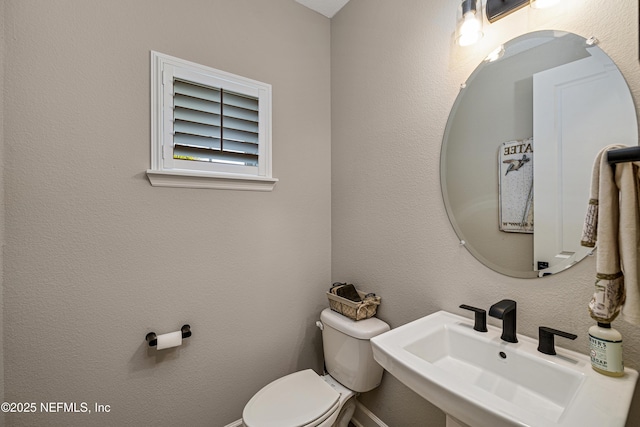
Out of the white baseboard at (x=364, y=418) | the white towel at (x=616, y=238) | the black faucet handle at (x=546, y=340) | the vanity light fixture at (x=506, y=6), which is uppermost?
the vanity light fixture at (x=506, y=6)

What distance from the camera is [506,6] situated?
41.0 inches

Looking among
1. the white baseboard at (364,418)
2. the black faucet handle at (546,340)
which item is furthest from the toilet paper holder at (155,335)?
the black faucet handle at (546,340)

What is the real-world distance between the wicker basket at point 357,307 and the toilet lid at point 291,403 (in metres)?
0.38

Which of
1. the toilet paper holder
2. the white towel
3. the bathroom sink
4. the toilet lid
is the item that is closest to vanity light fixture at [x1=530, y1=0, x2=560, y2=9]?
the white towel

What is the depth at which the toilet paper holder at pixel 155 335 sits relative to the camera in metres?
1.28

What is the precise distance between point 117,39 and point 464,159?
1680mm

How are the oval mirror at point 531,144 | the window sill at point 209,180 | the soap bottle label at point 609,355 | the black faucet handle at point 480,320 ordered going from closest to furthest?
the soap bottle label at point 609,355
the oval mirror at point 531,144
the black faucet handle at point 480,320
the window sill at point 209,180

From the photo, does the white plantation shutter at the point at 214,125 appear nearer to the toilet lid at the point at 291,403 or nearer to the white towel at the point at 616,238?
the toilet lid at the point at 291,403

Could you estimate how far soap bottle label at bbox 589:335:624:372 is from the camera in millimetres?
756

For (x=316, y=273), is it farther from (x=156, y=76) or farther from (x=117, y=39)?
(x=117, y=39)

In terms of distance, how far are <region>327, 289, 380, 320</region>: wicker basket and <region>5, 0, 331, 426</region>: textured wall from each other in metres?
0.32

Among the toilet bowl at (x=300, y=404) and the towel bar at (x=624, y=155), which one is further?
the toilet bowl at (x=300, y=404)

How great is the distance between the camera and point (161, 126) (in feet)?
4.42

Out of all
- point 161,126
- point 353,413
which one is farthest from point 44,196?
point 353,413
